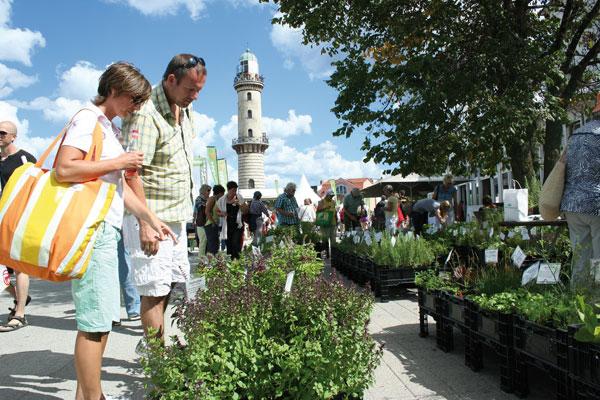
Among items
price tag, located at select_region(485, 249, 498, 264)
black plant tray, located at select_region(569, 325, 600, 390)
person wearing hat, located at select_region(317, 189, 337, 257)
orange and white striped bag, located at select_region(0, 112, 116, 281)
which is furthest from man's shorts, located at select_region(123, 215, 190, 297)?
person wearing hat, located at select_region(317, 189, 337, 257)

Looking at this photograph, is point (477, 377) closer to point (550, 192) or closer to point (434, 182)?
point (550, 192)

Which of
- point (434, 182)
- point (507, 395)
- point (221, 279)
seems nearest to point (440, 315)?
point (507, 395)

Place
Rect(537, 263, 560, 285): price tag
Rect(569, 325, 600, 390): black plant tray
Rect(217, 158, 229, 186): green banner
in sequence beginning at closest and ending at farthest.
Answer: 1. Rect(569, 325, 600, 390): black plant tray
2. Rect(537, 263, 560, 285): price tag
3. Rect(217, 158, 229, 186): green banner

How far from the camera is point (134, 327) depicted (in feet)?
15.8

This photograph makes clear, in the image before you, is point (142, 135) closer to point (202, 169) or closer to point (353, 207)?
point (353, 207)

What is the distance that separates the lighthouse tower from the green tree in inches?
2428

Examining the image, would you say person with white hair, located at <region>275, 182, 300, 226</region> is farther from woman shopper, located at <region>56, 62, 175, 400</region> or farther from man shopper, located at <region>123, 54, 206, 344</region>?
woman shopper, located at <region>56, 62, 175, 400</region>

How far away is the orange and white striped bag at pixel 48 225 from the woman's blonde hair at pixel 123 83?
501mm

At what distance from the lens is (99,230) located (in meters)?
2.22

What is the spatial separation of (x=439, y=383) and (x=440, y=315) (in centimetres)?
73

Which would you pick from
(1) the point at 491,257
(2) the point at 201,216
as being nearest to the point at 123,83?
(1) the point at 491,257

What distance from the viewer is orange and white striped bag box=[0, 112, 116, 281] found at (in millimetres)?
2016

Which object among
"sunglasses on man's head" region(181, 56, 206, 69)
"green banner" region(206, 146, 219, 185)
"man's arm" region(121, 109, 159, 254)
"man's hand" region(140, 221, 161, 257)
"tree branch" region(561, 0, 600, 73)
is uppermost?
"tree branch" region(561, 0, 600, 73)

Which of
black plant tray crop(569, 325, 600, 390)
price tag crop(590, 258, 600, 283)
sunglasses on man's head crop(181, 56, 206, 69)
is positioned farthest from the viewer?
sunglasses on man's head crop(181, 56, 206, 69)
